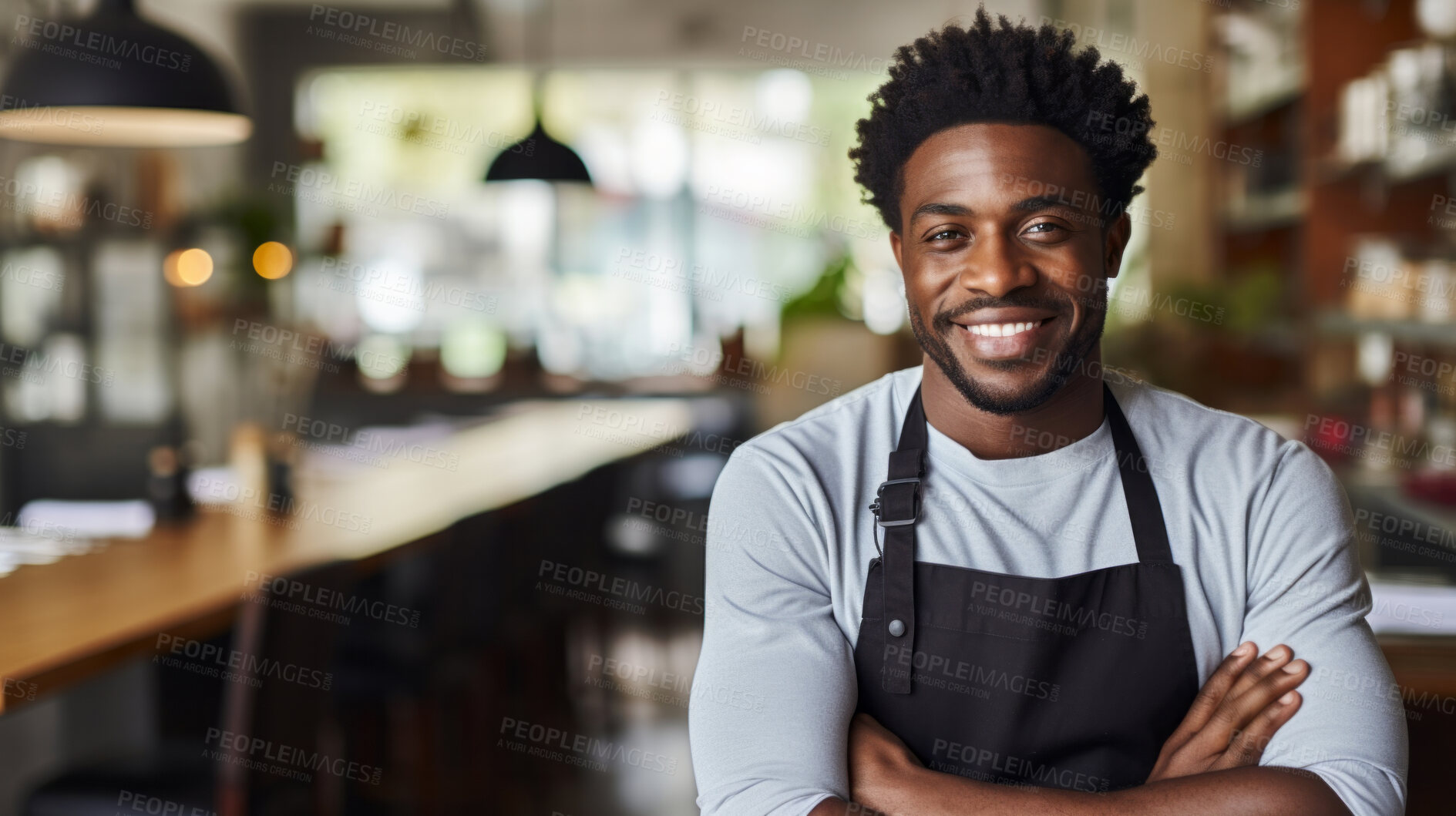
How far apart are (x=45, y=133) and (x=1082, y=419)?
273cm

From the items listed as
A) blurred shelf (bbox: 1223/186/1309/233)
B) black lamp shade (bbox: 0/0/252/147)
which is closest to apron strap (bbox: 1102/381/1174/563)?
black lamp shade (bbox: 0/0/252/147)

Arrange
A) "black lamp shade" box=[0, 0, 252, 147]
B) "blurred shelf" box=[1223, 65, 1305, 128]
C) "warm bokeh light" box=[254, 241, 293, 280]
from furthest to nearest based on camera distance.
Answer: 1. "warm bokeh light" box=[254, 241, 293, 280]
2. "blurred shelf" box=[1223, 65, 1305, 128]
3. "black lamp shade" box=[0, 0, 252, 147]

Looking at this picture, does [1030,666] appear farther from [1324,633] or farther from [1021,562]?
[1324,633]

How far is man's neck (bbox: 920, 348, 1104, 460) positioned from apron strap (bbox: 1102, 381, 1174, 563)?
0.10ft

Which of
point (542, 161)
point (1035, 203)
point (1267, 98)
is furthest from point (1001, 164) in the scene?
point (542, 161)

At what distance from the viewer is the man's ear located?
4.74 feet

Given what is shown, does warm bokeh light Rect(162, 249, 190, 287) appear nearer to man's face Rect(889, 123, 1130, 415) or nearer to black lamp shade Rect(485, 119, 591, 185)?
black lamp shade Rect(485, 119, 591, 185)

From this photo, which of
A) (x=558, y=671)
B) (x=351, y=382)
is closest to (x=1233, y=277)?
(x=558, y=671)

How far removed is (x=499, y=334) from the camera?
28.0 feet

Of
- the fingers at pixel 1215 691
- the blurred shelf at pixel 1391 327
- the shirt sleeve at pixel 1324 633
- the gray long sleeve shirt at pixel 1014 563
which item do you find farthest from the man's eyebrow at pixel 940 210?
the blurred shelf at pixel 1391 327

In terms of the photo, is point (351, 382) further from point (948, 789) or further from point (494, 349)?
point (948, 789)

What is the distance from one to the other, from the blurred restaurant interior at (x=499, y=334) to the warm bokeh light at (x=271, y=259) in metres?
0.02

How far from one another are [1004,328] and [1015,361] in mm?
37

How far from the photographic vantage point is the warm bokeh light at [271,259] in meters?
7.57
